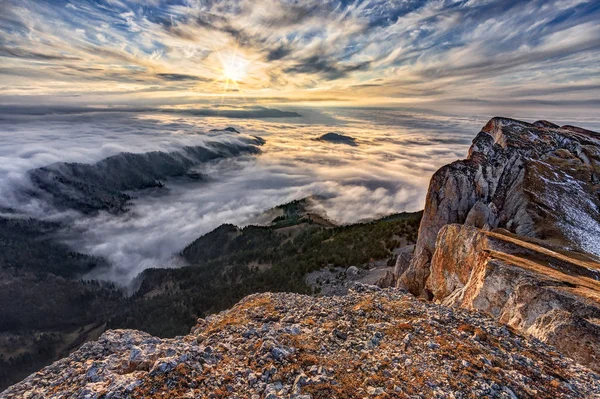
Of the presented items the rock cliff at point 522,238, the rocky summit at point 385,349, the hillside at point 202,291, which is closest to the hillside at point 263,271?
the hillside at point 202,291

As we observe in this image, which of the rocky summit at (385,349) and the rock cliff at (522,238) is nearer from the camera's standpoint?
the rocky summit at (385,349)

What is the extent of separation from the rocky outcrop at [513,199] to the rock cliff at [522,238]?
0.54 ft

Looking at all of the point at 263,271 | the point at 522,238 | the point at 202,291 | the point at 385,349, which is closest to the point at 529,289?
the point at 385,349

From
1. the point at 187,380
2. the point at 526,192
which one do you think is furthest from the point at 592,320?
the point at 526,192

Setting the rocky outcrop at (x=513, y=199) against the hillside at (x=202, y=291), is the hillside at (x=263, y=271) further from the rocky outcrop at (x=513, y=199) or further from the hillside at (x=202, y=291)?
the rocky outcrop at (x=513, y=199)

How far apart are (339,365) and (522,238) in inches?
1304

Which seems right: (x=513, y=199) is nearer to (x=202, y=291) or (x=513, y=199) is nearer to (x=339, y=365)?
(x=339, y=365)

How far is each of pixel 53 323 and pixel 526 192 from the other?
25002cm

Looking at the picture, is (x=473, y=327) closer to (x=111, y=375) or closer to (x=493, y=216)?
(x=111, y=375)

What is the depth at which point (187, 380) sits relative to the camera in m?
11.0

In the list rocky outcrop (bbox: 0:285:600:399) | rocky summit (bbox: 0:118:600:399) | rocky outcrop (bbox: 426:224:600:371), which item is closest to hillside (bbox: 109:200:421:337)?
rocky outcrop (bbox: 426:224:600:371)

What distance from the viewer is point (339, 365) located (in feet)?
40.5

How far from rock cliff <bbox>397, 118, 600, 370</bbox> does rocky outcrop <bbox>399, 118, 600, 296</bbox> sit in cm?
16

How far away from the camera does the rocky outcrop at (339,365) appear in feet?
35.3
